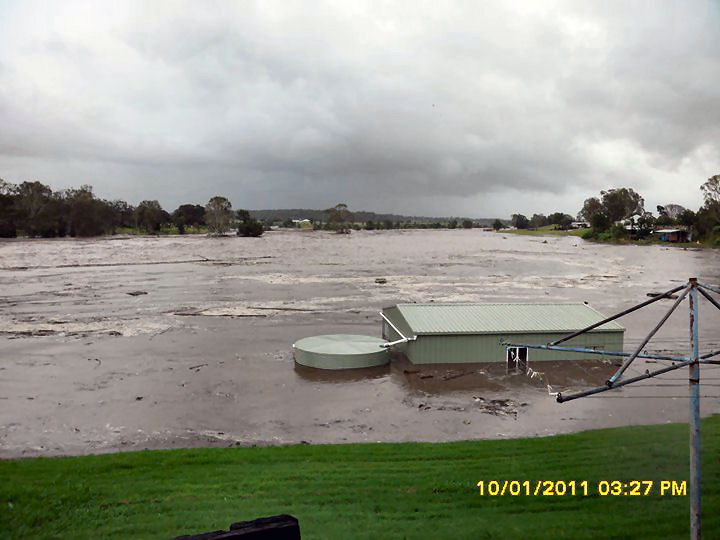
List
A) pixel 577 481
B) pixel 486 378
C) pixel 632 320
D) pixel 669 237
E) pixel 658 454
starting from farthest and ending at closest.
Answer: pixel 669 237
pixel 632 320
pixel 486 378
pixel 658 454
pixel 577 481

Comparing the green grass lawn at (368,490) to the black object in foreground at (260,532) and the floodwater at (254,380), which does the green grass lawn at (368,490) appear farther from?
the black object in foreground at (260,532)

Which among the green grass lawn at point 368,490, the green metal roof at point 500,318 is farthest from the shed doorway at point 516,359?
the green grass lawn at point 368,490

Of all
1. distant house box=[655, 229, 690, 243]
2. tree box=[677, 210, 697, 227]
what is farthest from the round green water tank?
tree box=[677, 210, 697, 227]

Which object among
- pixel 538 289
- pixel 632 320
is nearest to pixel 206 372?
pixel 632 320

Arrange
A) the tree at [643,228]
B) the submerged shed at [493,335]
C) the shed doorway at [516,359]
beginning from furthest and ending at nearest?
the tree at [643,228], the submerged shed at [493,335], the shed doorway at [516,359]

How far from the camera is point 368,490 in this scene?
1339cm

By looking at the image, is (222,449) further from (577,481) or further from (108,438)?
(577,481)

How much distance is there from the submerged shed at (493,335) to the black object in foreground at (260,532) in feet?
83.7

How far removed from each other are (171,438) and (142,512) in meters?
8.58

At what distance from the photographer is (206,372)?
29.8 meters

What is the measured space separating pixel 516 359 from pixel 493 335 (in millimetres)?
1877

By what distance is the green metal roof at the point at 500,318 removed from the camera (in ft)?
99.9

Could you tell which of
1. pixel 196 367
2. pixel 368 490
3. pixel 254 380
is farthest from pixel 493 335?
pixel 368 490

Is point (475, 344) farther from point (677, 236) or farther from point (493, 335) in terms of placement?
point (677, 236)
